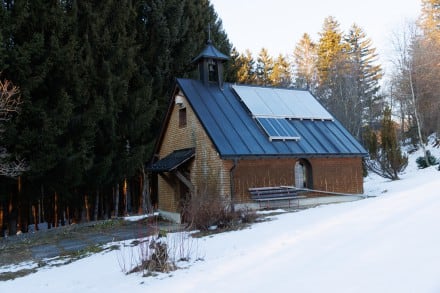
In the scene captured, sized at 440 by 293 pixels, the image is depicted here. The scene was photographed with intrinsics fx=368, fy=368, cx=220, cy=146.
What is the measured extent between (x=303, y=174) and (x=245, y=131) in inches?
121

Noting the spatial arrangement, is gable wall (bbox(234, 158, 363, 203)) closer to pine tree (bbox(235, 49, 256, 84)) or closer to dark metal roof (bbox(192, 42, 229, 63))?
dark metal roof (bbox(192, 42, 229, 63))

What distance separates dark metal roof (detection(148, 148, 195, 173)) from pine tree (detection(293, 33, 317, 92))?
2779 centimetres

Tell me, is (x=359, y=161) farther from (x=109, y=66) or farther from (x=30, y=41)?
(x=30, y=41)

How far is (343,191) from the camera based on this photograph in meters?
15.4

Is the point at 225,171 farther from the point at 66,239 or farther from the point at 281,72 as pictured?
the point at 281,72

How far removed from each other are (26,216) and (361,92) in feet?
108

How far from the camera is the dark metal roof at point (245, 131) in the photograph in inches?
523

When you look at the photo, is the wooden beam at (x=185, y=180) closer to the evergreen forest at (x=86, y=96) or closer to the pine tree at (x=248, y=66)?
the evergreen forest at (x=86, y=96)

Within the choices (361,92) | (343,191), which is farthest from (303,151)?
(361,92)

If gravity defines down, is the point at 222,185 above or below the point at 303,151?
below

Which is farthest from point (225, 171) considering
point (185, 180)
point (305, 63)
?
point (305, 63)

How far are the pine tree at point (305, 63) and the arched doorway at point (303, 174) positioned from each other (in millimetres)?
26591

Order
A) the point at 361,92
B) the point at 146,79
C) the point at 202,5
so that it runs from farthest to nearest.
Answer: the point at 361,92 < the point at 202,5 < the point at 146,79

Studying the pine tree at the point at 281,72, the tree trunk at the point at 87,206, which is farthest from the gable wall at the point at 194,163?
the pine tree at the point at 281,72
